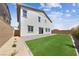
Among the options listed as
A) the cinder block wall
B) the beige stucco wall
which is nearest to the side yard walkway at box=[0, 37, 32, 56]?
the cinder block wall

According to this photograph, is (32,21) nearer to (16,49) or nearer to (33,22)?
(33,22)

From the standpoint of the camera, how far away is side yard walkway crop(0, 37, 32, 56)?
3.44m

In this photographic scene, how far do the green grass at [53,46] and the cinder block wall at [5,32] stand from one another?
1.17 feet

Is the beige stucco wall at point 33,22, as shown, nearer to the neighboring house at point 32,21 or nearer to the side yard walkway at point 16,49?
the neighboring house at point 32,21

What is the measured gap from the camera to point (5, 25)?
3.49 metres

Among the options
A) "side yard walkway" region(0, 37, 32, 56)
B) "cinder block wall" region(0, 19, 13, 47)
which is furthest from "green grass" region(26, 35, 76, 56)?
"cinder block wall" region(0, 19, 13, 47)

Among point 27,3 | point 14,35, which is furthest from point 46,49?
point 27,3

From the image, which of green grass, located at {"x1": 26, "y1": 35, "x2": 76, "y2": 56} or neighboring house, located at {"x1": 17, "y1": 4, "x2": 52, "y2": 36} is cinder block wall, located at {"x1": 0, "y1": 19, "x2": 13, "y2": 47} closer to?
neighboring house, located at {"x1": 17, "y1": 4, "x2": 52, "y2": 36}

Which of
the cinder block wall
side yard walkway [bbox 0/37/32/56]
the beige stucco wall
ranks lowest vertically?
side yard walkway [bbox 0/37/32/56]

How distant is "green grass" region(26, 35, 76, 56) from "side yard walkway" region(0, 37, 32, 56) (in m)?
0.09

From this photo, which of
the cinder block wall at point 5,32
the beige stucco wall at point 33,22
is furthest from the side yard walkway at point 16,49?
the beige stucco wall at point 33,22

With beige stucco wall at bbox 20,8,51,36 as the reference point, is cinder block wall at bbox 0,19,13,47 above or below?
below

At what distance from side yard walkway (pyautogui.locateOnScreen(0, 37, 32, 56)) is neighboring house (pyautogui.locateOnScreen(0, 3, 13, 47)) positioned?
8cm

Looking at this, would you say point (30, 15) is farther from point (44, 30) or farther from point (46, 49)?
point (46, 49)
